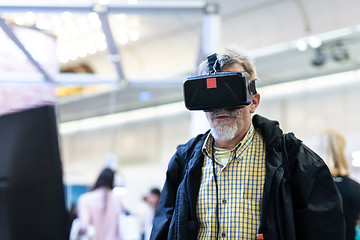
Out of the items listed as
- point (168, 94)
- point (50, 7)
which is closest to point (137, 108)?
point (168, 94)

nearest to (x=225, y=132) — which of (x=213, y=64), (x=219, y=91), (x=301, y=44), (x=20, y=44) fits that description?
(x=219, y=91)

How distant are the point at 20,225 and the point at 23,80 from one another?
3.34 meters

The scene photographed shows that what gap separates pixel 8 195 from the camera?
0.77m

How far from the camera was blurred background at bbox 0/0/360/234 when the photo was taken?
3373mm

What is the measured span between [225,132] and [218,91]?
0.58 feet

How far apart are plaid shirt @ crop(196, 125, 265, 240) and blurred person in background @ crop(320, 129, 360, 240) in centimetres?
117

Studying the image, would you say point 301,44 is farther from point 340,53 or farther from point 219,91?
point 219,91

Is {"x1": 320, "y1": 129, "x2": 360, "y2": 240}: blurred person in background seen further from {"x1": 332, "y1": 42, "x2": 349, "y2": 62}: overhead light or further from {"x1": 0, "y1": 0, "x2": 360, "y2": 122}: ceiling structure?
{"x1": 332, "y1": 42, "x2": 349, "y2": 62}: overhead light

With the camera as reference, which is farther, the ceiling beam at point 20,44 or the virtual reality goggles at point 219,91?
the ceiling beam at point 20,44

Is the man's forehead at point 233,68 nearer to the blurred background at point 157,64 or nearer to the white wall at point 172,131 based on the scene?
the blurred background at point 157,64

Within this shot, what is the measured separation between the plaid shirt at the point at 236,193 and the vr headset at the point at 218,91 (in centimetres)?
21

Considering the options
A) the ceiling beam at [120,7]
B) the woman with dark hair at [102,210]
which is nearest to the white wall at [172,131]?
the woman with dark hair at [102,210]

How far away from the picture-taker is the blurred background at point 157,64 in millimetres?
3373

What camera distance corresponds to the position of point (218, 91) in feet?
5.11
